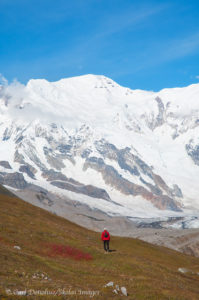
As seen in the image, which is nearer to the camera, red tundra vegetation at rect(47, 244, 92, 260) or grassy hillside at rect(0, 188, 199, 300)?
grassy hillside at rect(0, 188, 199, 300)

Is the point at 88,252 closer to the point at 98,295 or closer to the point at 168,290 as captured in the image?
the point at 168,290

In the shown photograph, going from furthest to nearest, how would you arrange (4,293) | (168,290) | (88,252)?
(88,252), (168,290), (4,293)

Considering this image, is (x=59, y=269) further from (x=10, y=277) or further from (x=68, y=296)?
(x=68, y=296)

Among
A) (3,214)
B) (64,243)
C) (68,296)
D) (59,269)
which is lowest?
(68,296)

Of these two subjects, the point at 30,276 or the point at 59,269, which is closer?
the point at 30,276

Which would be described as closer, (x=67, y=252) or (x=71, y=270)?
(x=71, y=270)

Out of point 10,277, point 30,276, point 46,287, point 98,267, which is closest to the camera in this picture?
point 46,287

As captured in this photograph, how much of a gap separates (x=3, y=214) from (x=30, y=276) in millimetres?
41673

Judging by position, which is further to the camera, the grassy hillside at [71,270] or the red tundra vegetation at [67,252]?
the red tundra vegetation at [67,252]

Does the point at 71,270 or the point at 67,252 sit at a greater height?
the point at 67,252

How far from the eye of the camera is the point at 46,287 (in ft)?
99.0

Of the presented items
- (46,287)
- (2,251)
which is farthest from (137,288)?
(2,251)

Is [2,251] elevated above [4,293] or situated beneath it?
elevated above

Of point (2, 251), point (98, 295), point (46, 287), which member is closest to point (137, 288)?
point (98, 295)
